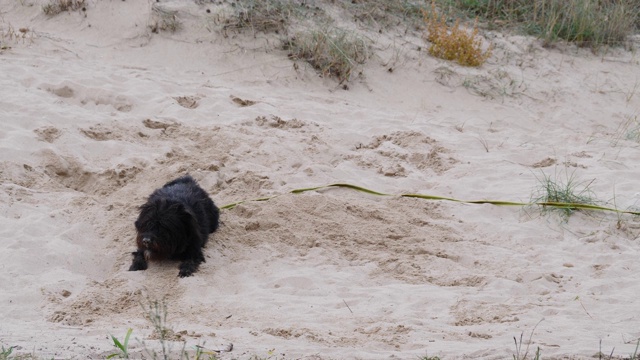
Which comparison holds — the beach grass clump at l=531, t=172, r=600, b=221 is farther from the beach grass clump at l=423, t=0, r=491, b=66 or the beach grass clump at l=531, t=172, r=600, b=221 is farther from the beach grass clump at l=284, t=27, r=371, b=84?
the beach grass clump at l=423, t=0, r=491, b=66

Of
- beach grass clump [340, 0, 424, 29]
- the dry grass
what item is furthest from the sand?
beach grass clump [340, 0, 424, 29]

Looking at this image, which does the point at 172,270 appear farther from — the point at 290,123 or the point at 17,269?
the point at 290,123

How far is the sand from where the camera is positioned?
16.0 feet

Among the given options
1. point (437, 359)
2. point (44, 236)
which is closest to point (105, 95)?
point (44, 236)

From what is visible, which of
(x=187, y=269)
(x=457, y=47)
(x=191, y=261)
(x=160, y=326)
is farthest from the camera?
(x=457, y=47)

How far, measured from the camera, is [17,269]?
5.42 metres

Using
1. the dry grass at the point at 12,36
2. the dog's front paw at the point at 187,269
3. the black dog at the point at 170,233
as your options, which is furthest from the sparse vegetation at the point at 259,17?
the dog's front paw at the point at 187,269

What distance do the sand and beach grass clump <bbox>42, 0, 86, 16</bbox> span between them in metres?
0.09

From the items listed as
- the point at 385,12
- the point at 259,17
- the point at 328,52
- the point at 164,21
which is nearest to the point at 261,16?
the point at 259,17

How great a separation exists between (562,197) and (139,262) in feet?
11.4

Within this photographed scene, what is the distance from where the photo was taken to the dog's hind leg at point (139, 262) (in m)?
5.72

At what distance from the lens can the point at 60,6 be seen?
9922 millimetres

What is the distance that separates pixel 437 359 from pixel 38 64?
623 centimetres

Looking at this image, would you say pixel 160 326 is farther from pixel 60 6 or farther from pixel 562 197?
pixel 60 6
